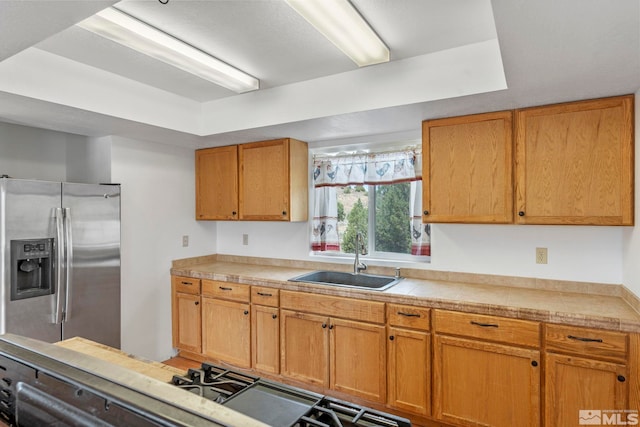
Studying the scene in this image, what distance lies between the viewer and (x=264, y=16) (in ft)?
5.94

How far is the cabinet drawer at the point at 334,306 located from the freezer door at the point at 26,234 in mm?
1668

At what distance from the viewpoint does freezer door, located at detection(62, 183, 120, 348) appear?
2730mm

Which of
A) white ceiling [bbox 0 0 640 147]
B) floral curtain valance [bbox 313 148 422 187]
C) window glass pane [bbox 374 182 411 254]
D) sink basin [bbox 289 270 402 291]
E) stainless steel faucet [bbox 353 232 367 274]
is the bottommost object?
sink basin [bbox 289 270 402 291]

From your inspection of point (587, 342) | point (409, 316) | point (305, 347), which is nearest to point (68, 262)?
point (305, 347)

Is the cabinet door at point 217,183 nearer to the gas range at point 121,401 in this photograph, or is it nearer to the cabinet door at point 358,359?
the cabinet door at point 358,359

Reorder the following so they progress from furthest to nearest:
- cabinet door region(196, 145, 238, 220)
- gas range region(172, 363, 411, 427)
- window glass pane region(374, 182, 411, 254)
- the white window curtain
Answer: cabinet door region(196, 145, 238, 220) < window glass pane region(374, 182, 411, 254) < the white window curtain < gas range region(172, 363, 411, 427)

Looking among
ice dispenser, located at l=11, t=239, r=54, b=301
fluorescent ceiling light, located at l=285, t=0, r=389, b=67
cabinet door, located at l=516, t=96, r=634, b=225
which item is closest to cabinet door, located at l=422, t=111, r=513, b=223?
cabinet door, located at l=516, t=96, r=634, b=225

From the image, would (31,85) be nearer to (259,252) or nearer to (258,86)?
(258,86)

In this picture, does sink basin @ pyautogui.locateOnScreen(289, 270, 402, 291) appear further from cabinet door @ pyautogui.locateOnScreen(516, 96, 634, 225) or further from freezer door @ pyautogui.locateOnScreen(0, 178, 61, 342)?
freezer door @ pyautogui.locateOnScreen(0, 178, 61, 342)

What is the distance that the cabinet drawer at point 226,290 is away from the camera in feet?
10.3

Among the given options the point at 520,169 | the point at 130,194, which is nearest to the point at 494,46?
the point at 520,169

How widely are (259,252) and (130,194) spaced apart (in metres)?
1.34

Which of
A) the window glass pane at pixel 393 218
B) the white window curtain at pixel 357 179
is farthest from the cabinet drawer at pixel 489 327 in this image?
the window glass pane at pixel 393 218

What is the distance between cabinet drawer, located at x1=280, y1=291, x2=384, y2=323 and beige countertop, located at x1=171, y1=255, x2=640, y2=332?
5 cm
